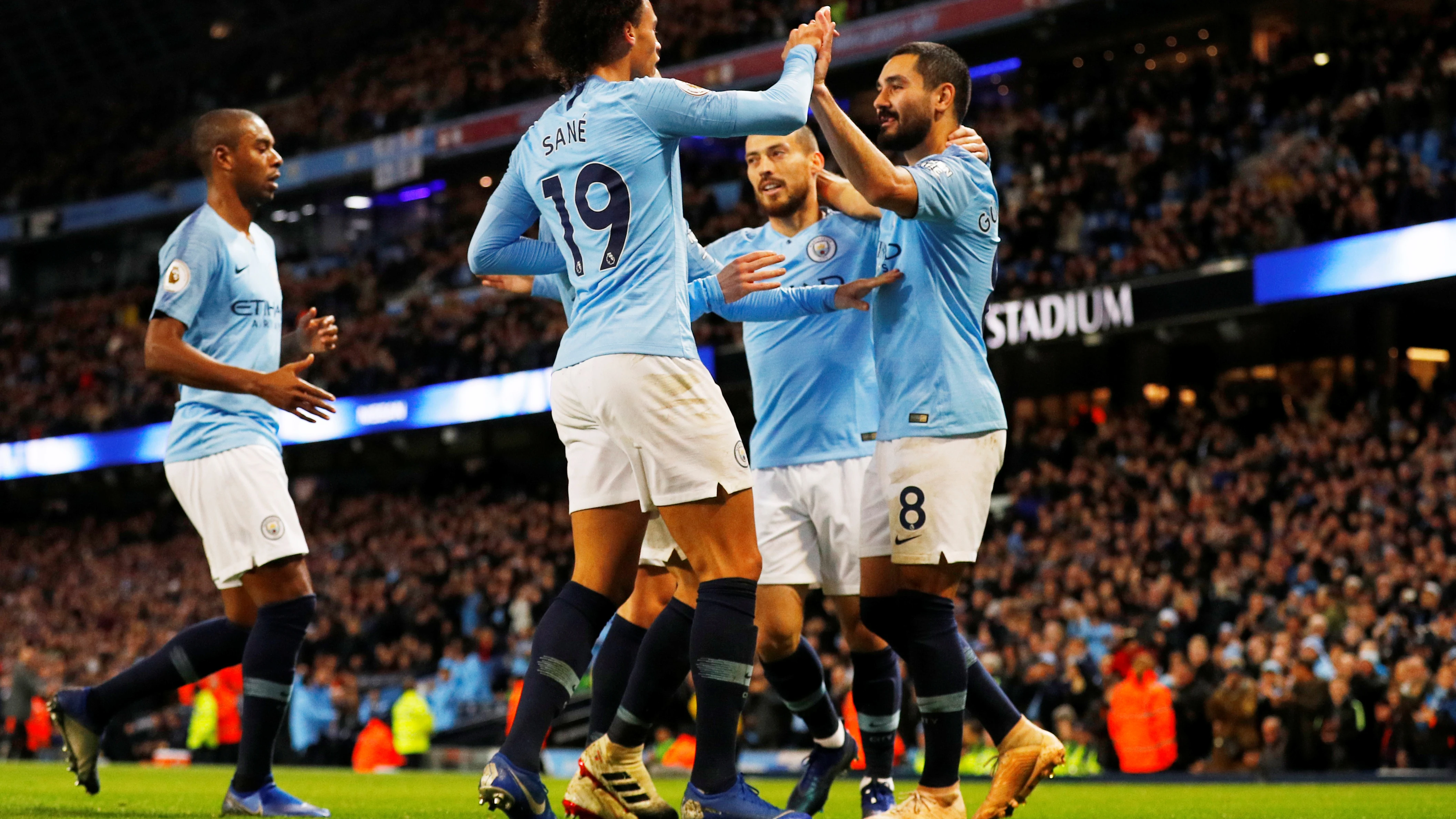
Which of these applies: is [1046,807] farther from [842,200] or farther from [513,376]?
[513,376]

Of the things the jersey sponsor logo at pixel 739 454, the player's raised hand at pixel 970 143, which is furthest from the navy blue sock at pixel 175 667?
the player's raised hand at pixel 970 143

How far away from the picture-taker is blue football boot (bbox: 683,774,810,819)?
388 centimetres

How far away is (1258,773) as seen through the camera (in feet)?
37.3

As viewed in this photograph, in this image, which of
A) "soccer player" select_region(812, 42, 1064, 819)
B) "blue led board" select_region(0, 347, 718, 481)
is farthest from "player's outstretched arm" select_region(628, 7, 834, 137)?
"blue led board" select_region(0, 347, 718, 481)

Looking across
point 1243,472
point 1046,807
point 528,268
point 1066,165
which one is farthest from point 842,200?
point 1066,165

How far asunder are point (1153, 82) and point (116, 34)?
2736cm

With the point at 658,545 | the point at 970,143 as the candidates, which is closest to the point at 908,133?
the point at 970,143

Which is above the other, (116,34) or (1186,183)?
(116,34)

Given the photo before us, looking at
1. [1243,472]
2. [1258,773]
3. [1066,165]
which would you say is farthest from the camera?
[1066,165]

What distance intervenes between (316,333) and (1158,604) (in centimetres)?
1082

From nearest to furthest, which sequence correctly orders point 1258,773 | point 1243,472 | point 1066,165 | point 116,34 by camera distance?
point 1258,773, point 1243,472, point 1066,165, point 116,34

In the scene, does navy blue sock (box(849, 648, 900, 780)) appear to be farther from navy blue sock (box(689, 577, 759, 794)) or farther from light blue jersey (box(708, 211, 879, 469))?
navy blue sock (box(689, 577, 759, 794))

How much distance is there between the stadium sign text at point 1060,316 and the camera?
17.5m

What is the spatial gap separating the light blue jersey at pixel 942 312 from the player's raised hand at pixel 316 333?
2.26 metres
